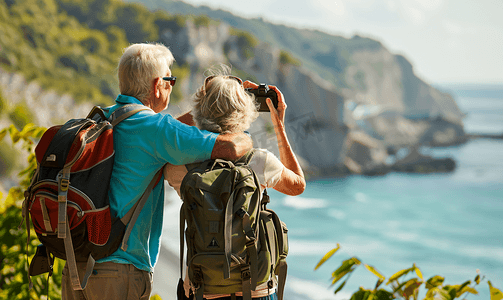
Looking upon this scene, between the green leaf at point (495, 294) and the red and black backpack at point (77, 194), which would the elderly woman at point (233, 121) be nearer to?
the red and black backpack at point (77, 194)

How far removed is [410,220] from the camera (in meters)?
61.2

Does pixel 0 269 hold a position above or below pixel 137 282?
below

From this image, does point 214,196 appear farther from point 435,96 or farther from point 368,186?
point 435,96

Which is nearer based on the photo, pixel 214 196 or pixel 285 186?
pixel 214 196

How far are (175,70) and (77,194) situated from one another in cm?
5433

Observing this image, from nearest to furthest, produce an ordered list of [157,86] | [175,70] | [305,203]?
[157,86] < [175,70] < [305,203]

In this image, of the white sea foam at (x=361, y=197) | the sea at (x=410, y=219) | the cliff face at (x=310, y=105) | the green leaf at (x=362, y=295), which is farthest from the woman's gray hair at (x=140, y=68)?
the white sea foam at (x=361, y=197)

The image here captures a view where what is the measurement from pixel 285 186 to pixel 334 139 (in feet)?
197

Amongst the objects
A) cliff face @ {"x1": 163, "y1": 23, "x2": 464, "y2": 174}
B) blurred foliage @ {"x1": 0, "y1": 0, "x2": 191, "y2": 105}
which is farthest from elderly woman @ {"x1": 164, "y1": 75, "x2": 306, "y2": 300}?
cliff face @ {"x1": 163, "y1": 23, "x2": 464, "y2": 174}

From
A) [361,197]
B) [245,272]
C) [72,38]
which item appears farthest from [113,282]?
[361,197]

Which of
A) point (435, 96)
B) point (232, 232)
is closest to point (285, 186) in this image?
point (232, 232)

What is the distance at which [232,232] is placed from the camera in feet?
3.94

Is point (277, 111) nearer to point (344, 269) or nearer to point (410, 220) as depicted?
point (344, 269)

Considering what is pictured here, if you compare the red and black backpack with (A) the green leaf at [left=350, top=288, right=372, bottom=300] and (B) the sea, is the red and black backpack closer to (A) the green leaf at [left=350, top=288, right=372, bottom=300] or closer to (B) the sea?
(A) the green leaf at [left=350, top=288, right=372, bottom=300]
